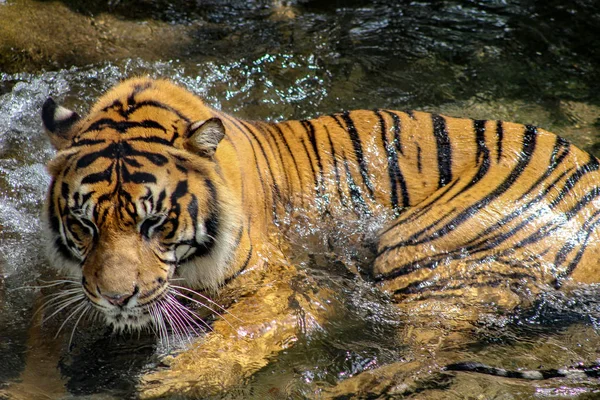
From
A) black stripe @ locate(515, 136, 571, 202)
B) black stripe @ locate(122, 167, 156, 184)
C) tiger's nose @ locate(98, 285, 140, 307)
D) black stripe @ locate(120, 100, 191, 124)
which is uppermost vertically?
black stripe @ locate(120, 100, 191, 124)

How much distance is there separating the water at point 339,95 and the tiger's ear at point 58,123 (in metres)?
0.81

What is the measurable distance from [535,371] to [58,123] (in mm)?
2094

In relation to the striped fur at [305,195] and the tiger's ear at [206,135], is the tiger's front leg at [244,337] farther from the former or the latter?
the tiger's ear at [206,135]

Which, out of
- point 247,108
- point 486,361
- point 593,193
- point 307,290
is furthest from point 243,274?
point 247,108

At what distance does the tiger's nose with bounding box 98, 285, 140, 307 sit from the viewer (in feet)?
7.59

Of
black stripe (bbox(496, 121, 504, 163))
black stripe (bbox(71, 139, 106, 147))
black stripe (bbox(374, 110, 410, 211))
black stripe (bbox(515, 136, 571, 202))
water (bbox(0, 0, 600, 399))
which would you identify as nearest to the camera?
black stripe (bbox(71, 139, 106, 147))

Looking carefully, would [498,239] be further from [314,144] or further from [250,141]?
[250,141]

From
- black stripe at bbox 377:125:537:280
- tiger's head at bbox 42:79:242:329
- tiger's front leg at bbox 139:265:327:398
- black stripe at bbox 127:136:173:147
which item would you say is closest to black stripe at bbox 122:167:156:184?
tiger's head at bbox 42:79:242:329

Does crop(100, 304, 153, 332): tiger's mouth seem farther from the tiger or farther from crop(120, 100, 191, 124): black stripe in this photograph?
crop(120, 100, 191, 124): black stripe

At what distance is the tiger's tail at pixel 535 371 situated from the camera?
8.75 feet

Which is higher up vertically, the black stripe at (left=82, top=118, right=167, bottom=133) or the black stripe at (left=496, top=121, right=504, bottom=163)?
the black stripe at (left=82, top=118, right=167, bottom=133)

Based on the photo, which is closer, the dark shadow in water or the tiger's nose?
the tiger's nose

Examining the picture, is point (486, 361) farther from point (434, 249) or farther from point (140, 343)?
point (140, 343)

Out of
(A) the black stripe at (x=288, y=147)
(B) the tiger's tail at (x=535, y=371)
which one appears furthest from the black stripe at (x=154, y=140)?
(B) the tiger's tail at (x=535, y=371)
